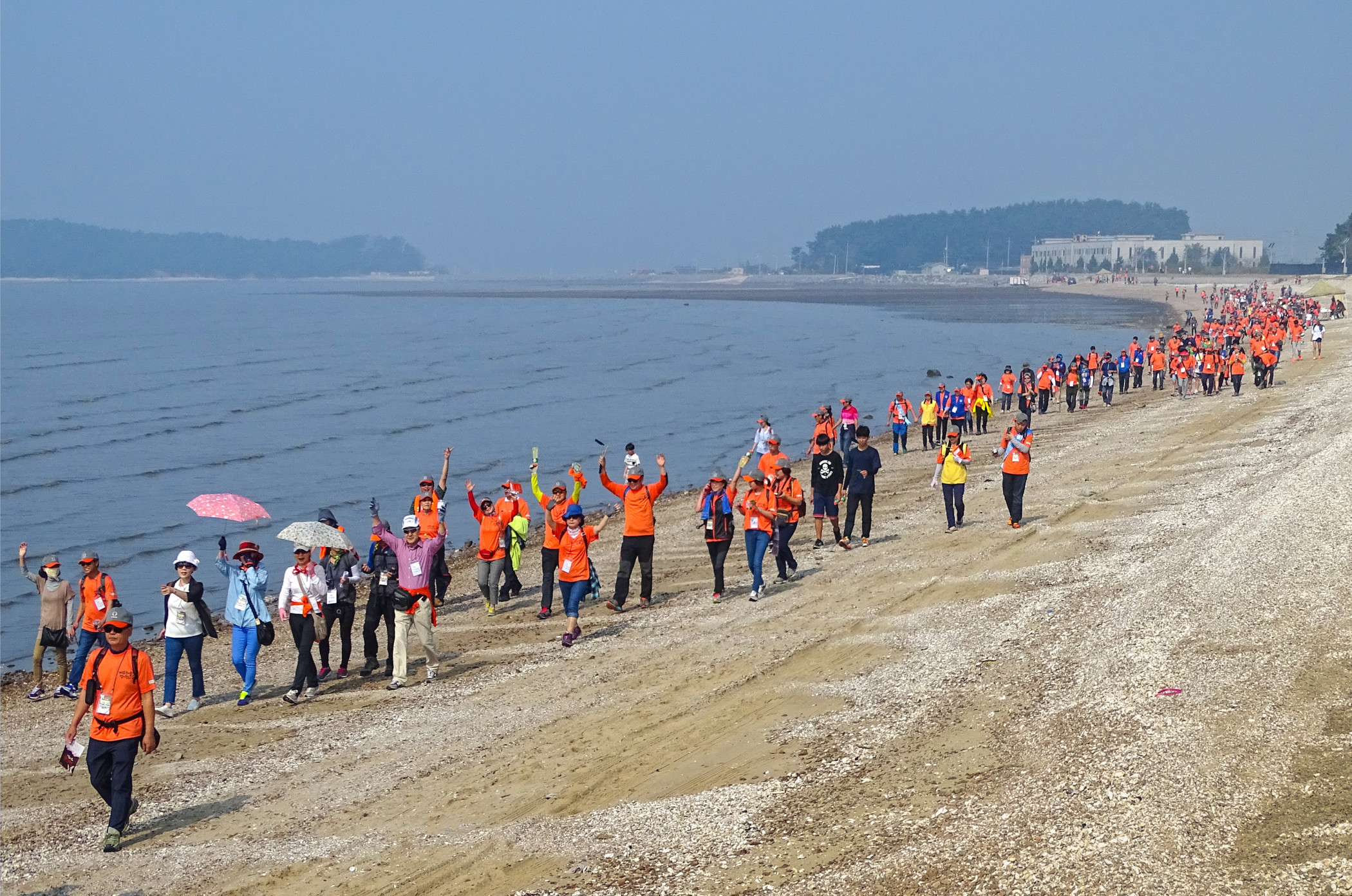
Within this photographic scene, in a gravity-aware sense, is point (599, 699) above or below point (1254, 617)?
below

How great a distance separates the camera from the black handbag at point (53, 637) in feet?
44.7

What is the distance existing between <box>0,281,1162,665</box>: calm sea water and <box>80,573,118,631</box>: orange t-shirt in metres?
7.24

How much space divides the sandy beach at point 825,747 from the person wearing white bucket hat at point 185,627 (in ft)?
1.41

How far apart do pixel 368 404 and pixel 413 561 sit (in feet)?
130

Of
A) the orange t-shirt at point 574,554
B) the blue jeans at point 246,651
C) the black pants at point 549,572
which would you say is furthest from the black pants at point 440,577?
the blue jeans at point 246,651

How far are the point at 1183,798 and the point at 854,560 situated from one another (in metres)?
8.42

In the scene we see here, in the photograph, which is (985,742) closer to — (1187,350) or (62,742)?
(62,742)

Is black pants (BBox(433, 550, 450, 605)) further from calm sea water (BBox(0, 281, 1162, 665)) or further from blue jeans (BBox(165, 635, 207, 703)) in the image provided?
calm sea water (BBox(0, 281, 1162, 665))

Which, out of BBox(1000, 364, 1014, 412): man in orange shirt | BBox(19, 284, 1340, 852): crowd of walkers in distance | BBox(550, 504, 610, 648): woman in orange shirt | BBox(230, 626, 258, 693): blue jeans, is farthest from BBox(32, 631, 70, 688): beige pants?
BBox(1000, 364, 1014, 412): man in orange shirt

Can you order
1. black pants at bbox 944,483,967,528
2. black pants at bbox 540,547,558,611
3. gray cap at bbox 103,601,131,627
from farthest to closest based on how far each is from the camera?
black pants at bbox 944,483,967,528 < black pants at bbox 540,547,558,611 < gray cap at bbox 103,601,131,627

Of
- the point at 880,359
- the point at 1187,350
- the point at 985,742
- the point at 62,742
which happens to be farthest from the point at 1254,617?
the point at 880,359

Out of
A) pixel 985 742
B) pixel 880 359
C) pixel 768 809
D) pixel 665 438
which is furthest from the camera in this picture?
pixel 880 359

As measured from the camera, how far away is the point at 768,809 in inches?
333

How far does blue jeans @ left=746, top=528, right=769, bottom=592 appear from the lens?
1425 cm
